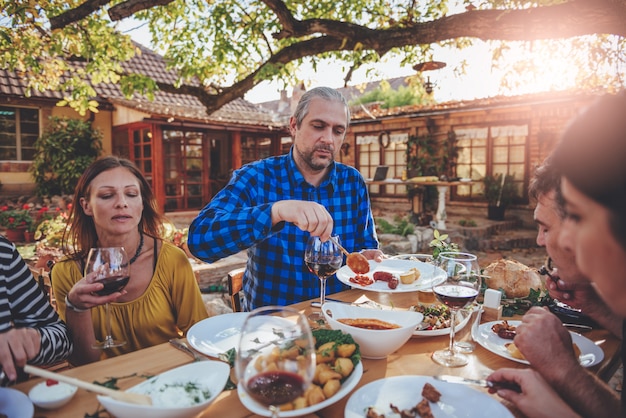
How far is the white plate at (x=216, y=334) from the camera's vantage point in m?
1.44

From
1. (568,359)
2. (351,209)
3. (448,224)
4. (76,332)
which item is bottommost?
(448,224)

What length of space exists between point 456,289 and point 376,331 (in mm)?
353

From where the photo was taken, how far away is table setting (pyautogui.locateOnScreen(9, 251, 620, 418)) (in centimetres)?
99

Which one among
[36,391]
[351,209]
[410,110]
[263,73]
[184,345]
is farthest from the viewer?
[410,110]

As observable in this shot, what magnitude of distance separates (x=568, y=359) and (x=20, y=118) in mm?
12927

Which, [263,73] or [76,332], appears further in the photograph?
[263,73]

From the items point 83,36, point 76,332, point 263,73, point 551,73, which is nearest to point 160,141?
point 83,36

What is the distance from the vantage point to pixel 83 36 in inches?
220

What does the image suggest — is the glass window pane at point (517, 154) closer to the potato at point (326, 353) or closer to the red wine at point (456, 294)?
the red wine at point (456, 294)

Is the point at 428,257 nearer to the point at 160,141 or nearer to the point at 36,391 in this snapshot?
the point at 36,391

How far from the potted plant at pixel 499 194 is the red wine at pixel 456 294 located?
33.5 ft

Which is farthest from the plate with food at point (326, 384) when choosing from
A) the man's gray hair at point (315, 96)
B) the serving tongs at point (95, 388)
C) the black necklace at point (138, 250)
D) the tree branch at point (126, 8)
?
the tree branch at point (126, 8)

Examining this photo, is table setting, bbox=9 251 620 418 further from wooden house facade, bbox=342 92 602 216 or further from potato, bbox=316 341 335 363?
wooden house facade, bbox=342 92 602 216

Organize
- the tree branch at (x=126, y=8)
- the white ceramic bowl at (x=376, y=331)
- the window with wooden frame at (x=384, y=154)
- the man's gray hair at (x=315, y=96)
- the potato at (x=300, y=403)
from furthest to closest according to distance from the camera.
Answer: the window with wooden frame at (x=384, y=154), the tree branch at (x=126, y=8), the man's gray hair at (x=315, y=96), the white ceramic bowl at (x=376, y=331), the potato at (x=300, y=403)
